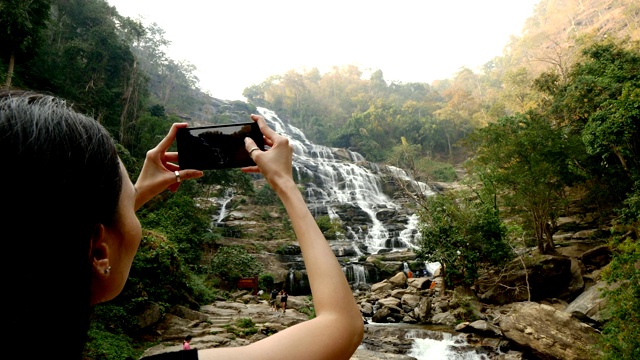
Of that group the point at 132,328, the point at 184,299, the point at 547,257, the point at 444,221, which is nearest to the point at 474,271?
the point at 444,221

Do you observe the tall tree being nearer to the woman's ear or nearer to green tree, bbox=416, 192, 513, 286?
the woman's ear

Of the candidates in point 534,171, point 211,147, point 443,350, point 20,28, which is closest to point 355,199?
→ point 534,171

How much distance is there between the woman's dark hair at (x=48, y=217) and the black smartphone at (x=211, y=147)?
21.7 inches

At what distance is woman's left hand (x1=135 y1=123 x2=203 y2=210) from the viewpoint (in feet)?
3.37

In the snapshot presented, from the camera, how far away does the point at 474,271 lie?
469 inches

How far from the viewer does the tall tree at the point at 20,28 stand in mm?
11344

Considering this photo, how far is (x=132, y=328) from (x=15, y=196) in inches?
291

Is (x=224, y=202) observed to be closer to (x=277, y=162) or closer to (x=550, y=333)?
(x=550, y=333)

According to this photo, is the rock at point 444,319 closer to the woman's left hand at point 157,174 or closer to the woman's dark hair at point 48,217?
the woman's left hand at point 157,174

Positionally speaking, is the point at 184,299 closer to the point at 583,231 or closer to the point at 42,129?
the point at 42,129

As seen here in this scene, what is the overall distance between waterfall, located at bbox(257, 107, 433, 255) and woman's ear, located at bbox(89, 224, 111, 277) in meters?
18.7

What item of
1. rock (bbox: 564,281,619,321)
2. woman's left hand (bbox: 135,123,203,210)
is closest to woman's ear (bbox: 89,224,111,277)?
woman's left hand (bbox: 135,123,203,210)

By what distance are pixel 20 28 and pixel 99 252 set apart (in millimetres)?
15792

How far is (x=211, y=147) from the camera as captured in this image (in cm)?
112
